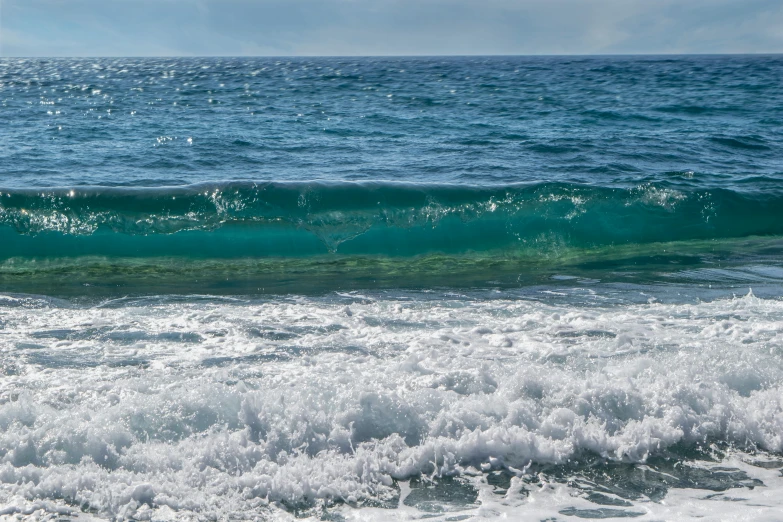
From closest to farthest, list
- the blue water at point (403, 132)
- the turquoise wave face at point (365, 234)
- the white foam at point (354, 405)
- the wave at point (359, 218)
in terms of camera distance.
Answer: the white foam at point (354, 405) < the turquoise wave face at point (365, 234) < the wave at point (359, 218) < the blue water at point (403, 132)

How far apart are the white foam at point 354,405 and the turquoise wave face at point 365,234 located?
1.93 metres

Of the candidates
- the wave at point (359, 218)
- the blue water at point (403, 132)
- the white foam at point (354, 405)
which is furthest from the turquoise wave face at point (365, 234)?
the white foam at point (354, 405)

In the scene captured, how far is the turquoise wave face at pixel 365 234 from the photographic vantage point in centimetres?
812

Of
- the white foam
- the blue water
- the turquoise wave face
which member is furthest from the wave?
the white foam

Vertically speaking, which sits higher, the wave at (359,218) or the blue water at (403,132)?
the blue water at (403,132)

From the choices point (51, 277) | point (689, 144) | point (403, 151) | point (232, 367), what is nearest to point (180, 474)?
point (232, 367)

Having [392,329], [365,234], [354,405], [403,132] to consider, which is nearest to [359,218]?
[365,234]

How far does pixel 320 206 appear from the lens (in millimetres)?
10242

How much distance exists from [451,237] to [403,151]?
5097mm

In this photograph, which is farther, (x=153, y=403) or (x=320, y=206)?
(x=320, y=206)

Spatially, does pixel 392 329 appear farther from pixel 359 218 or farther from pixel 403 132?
pixel 403 132

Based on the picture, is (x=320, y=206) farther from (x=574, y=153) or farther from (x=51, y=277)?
(x=574, y=153)

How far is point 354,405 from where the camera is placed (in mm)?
4395

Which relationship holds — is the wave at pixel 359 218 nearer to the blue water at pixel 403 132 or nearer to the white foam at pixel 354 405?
the blue water at pixel 403 132
